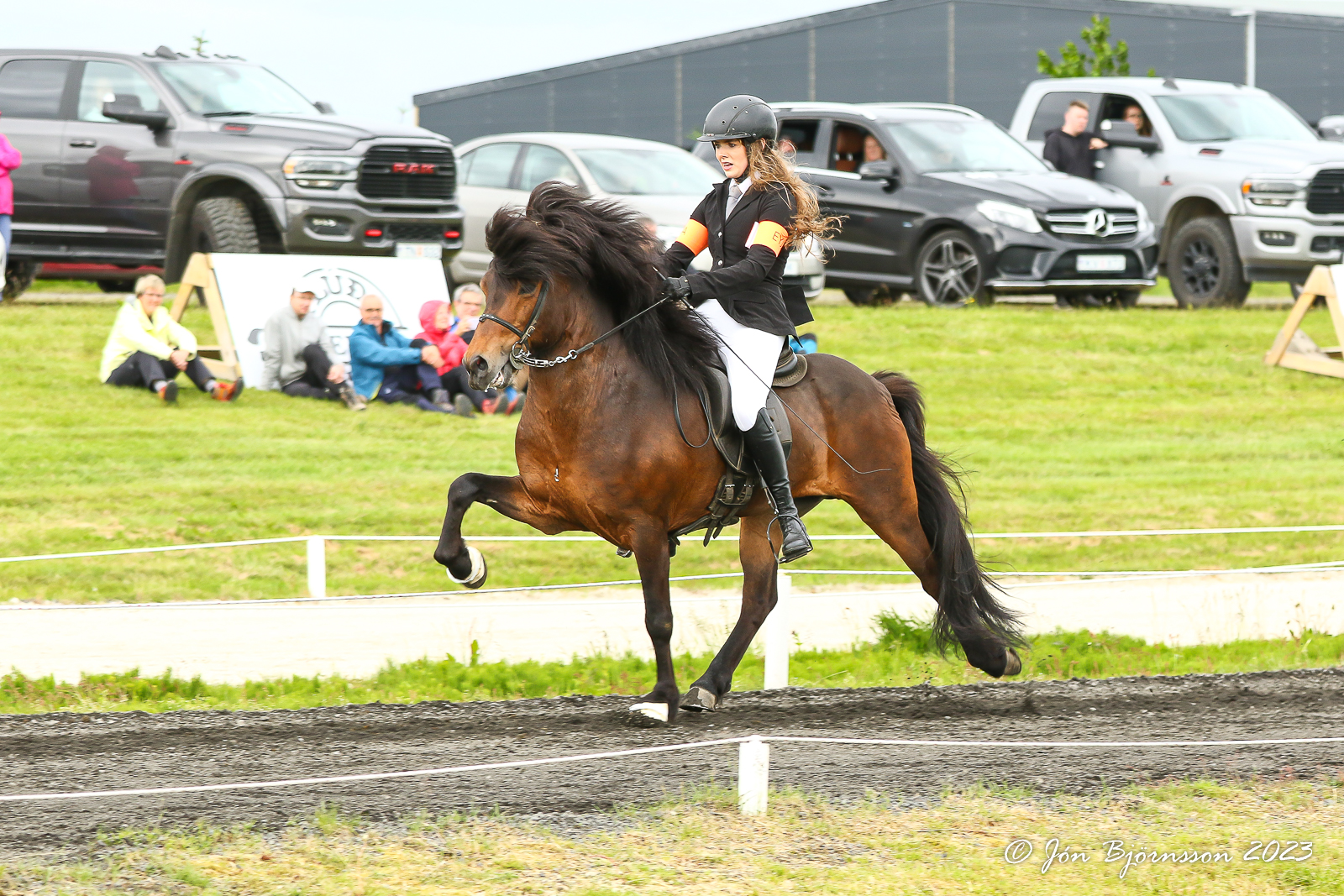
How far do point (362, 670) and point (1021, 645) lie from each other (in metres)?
3.45

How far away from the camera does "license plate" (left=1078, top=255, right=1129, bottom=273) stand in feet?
61.8

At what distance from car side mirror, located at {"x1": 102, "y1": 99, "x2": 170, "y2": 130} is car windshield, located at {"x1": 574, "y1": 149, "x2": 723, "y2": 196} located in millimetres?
4586

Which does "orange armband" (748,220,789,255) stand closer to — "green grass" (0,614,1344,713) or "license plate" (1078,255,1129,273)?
"green grass" (0,614,1344,713)

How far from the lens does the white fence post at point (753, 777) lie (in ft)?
18.6

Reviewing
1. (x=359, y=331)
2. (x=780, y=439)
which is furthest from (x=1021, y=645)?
(x=359, y=331)

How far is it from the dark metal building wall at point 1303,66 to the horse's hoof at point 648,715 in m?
37.7

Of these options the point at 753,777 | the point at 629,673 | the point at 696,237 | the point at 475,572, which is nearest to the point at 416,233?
the point at 629,673

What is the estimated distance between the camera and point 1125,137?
2094cm

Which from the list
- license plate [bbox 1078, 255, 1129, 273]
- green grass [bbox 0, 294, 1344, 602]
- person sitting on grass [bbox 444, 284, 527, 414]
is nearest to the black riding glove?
green grass [bbox 0, 294, 1344, 602]

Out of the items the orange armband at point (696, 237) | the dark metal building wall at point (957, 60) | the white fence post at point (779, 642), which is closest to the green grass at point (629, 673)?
the white fence post at point (779, 642)

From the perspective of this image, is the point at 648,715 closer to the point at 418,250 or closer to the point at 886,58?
the point at 418,250

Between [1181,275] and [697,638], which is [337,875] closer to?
[697,638]

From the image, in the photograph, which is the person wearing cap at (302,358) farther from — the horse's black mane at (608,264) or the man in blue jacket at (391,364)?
the horse's black mane at (608,264)

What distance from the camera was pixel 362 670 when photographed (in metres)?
8.85
